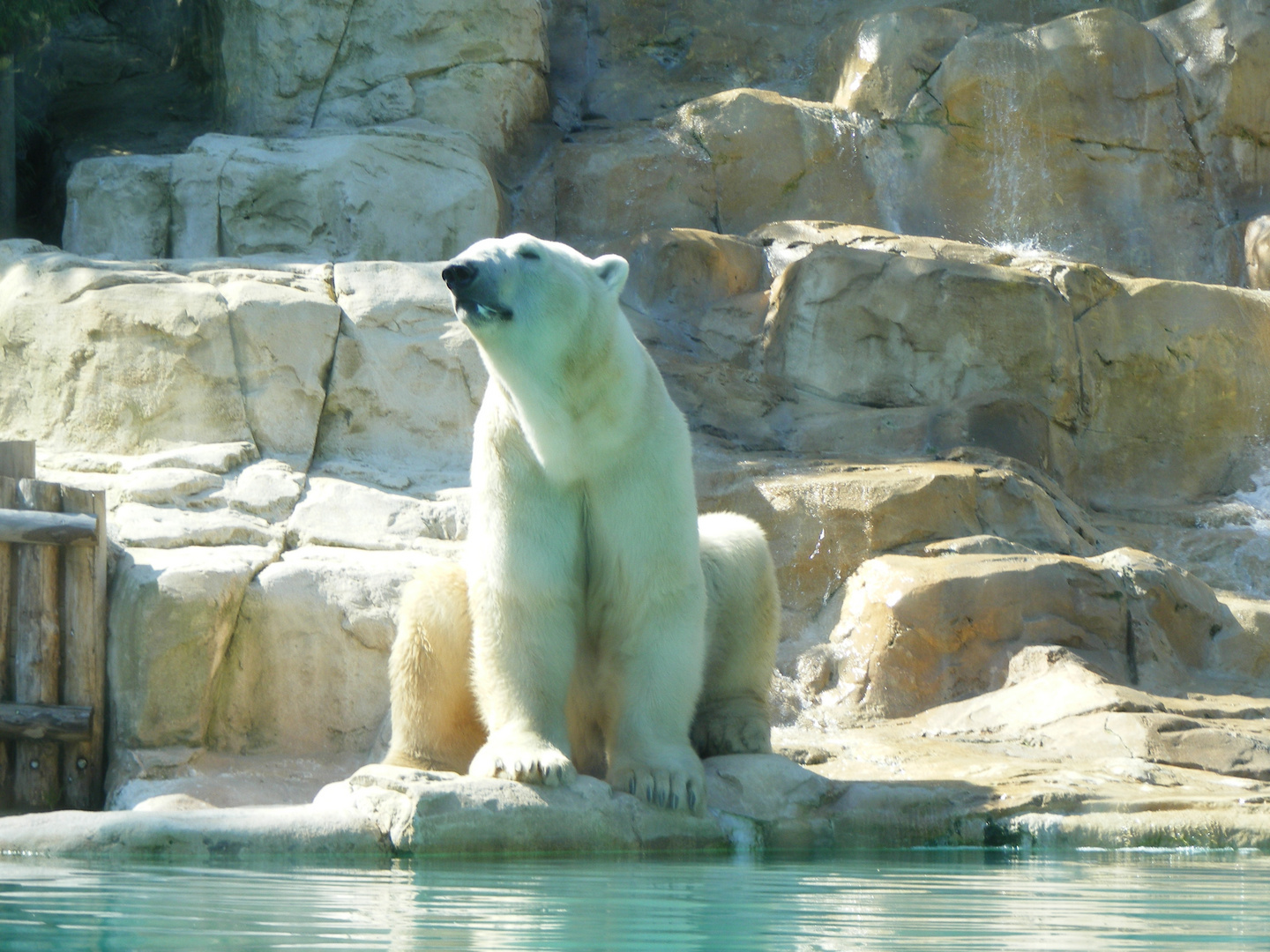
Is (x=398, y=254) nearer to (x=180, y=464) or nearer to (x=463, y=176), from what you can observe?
(x=463, y=176)

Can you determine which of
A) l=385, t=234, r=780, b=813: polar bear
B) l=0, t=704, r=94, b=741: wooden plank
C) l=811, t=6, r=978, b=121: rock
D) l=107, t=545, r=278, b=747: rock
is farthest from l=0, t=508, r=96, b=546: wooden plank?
l=811, t=6, r=978, b=121: rock

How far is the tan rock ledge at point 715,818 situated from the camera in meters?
3.47

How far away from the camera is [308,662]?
19.4 ft

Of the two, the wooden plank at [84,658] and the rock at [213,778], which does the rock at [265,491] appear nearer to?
the wooden plank at [84,658]

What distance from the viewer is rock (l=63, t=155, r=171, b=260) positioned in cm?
995

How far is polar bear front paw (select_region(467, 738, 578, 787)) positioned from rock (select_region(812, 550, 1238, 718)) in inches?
110

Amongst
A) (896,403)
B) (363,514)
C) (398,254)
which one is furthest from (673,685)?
(398,254)

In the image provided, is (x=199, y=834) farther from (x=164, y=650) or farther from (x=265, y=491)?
(x=265, y=491)

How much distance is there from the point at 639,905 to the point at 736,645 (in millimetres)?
1988

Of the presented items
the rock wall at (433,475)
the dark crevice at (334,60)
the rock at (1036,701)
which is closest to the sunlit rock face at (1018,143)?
the dark crevice at (334,60)

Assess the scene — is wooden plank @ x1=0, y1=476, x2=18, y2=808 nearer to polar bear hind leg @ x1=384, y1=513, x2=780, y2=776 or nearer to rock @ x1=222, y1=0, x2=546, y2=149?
polar bear hind leg @ x1=384, y1=513, x2=780, y2=776

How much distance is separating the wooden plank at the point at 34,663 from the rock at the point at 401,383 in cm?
201

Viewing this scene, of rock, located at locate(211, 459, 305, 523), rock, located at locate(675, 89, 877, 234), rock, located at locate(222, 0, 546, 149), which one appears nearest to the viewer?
rock, located at locate(211, 459, 305, 523)

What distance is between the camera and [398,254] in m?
10.1
